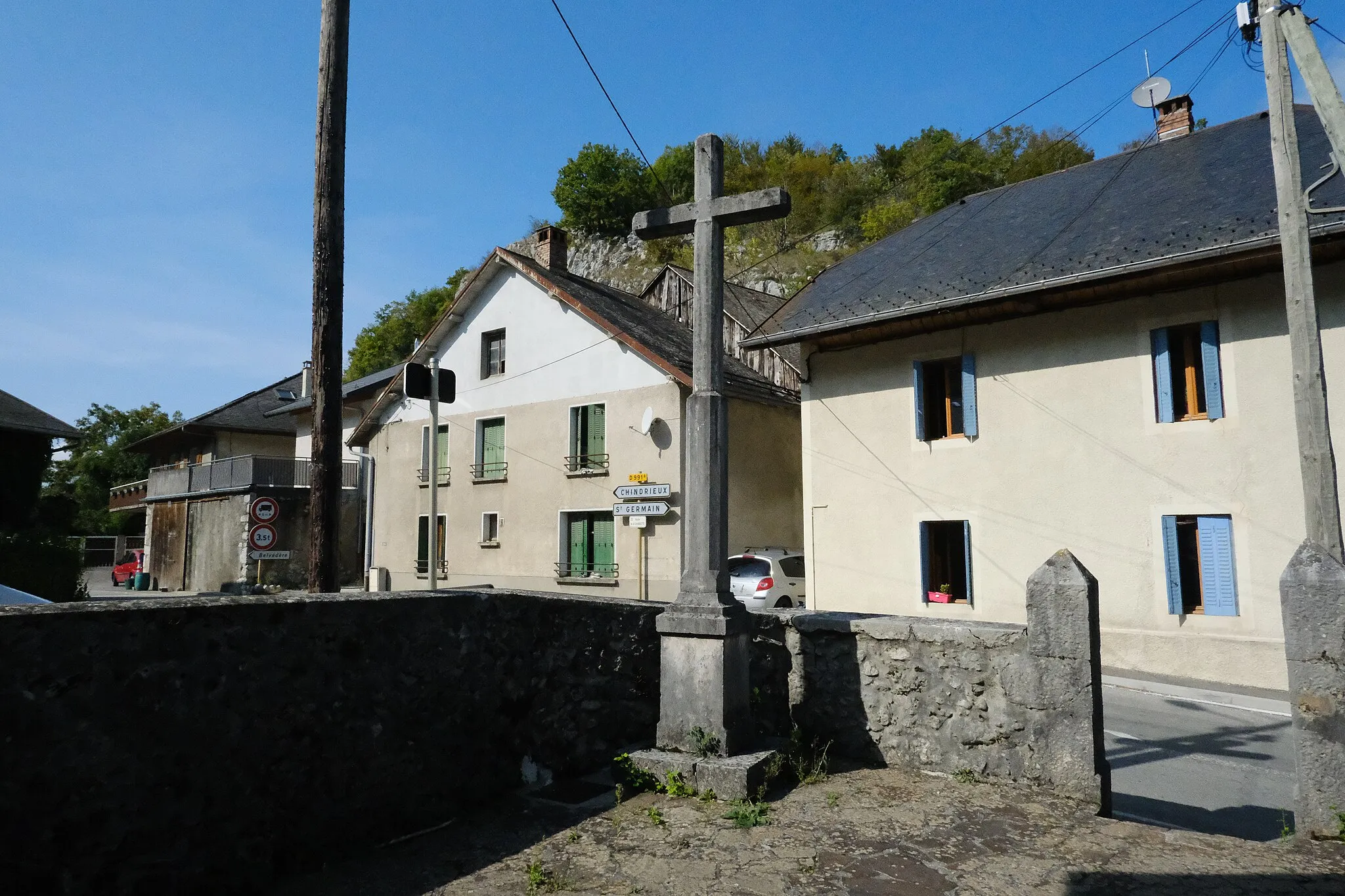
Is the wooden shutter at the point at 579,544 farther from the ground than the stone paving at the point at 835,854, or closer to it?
farther from the ground

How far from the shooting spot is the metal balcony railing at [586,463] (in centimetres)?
1938

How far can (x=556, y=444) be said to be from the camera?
20.5 metres

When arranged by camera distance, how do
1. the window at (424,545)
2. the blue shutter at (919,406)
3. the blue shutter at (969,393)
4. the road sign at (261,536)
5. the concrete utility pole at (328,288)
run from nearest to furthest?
the concrete utility pole at (328,288) < the road sign at (261,536) < the blue shutter at (969,393) < the blue shutter at (919,406) < the window at (424,545)

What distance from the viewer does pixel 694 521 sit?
536 centimetres

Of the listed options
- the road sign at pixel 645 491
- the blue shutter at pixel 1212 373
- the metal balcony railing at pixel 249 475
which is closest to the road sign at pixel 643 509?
the road sign at pixel 645 491

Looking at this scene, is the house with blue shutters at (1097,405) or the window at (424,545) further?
the window at (424,545)

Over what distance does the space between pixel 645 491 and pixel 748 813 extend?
1341cm

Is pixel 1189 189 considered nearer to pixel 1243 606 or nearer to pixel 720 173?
pixel 1243 606

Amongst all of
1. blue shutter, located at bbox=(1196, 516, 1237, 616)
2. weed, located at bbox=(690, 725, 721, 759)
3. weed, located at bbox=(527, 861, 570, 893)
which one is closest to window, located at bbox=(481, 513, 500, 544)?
blue shutter, located at bbox=(1196, 516, 1237, 616)

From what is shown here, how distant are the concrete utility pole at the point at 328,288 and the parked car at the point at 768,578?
8968 millimetres

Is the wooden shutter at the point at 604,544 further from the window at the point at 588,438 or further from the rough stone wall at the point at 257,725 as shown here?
the rough stone wall at the point at 257,725

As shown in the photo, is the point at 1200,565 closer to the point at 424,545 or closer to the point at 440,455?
the point at 440,455

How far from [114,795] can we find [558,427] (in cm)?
1751

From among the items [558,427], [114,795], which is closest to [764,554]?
[558,427]
